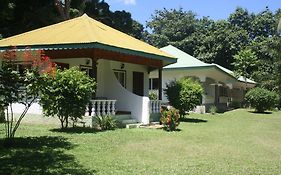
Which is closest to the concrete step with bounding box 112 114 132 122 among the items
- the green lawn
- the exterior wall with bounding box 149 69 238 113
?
the green lawn

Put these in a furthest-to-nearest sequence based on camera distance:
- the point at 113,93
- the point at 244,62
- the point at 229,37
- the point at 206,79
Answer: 1. the point at 229,37
2. the point at 244,62
3. the point at 206,79
4. the point at 113,93

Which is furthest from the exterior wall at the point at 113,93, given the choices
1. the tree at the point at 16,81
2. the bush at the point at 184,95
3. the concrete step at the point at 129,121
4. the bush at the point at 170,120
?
the tree at the point at 16,81

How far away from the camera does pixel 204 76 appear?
31.7 m

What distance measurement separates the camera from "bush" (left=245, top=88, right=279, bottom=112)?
3200cm

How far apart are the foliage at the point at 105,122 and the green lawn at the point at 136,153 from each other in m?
0.76

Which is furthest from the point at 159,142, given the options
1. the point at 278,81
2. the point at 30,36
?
the point at 278,81

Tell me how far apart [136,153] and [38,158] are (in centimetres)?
265

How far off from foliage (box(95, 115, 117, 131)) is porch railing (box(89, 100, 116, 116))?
35cm

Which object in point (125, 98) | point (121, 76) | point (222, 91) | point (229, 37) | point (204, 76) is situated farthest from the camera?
point (229, 37)

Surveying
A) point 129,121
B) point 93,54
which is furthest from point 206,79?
point 93,54

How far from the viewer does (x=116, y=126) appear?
16500 mm

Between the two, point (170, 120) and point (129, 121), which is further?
point (129, 121)

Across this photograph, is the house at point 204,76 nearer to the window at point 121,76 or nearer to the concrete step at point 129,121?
the window at point 121,76

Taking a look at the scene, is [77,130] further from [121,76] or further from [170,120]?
[121,76]
